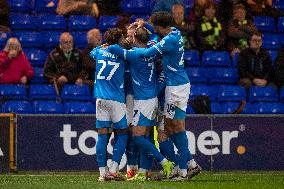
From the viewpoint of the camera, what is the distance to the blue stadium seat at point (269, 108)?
701 inches

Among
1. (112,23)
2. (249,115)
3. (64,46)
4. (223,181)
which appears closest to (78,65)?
(64,46)

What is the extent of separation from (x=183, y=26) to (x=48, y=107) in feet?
11.2

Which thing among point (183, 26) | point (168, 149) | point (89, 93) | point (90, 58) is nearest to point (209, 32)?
point (183, 26)

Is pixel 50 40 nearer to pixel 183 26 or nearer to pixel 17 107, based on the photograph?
pixel 17 107

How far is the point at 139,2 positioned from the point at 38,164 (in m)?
5.26

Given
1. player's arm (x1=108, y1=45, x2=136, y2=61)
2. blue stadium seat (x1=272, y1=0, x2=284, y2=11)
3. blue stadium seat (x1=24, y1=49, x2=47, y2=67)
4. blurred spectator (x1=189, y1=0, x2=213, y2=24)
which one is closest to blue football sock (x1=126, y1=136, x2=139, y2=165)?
player's arm (x1=108, y1=45, x2=136, y2=61)

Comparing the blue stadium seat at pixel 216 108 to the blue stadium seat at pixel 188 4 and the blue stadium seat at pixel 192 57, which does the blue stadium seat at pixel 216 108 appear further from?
the blue stadium seat at pixel 188 4

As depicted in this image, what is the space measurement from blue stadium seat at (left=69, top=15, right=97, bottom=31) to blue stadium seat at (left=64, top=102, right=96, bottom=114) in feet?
7.92

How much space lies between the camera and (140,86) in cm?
1358

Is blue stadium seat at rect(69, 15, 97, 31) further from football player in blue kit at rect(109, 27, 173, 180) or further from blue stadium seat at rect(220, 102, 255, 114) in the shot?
football player in blue kit at rect(109, 27, 173, 180)

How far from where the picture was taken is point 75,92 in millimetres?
17375

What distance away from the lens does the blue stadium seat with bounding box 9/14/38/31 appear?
19.1 meters

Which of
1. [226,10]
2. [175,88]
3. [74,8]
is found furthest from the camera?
[226,10]

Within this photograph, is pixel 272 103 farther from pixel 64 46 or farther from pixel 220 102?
pixel 64 46
